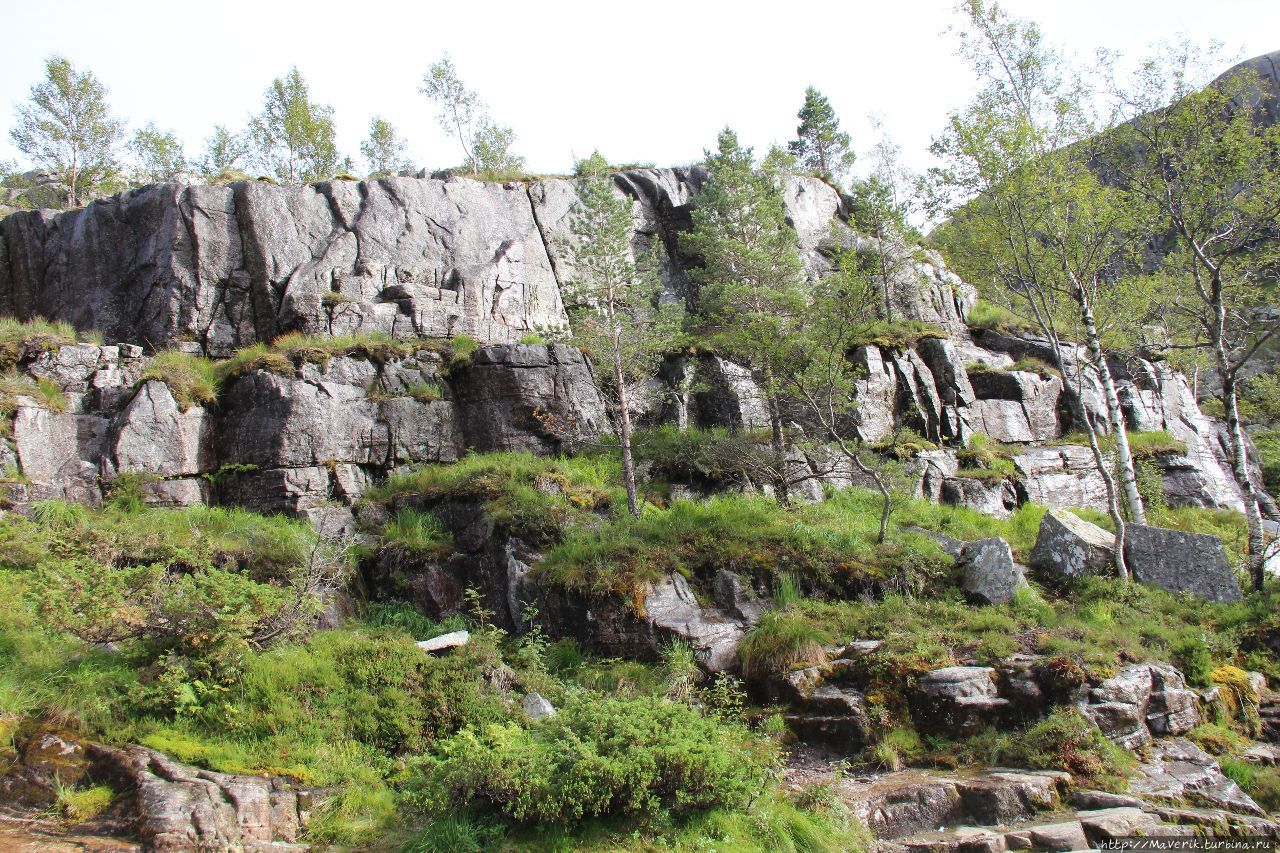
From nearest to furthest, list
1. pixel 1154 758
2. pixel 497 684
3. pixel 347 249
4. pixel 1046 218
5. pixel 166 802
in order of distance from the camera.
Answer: pixel 166 802 → pixel 1154 758 → pixel 497 684 → pixel 1046 218 → pixel 347 249

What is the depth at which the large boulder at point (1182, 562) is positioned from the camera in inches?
507

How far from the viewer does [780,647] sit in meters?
11.5

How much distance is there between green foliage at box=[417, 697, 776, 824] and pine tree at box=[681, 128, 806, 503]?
33.4 ft

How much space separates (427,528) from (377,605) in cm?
212

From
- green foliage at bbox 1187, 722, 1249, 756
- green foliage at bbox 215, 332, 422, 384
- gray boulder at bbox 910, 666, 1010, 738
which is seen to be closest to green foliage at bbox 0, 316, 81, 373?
green foliage at bbox 215, 332, 422, 384

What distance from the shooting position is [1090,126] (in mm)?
16750

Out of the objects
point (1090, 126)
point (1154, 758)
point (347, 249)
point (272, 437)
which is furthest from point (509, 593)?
point (1090, 126)

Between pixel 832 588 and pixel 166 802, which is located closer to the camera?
pixel 166 802

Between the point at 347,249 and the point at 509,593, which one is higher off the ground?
the point at 347,249

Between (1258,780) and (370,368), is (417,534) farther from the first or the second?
(1258,780)

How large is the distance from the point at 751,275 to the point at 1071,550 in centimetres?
1295

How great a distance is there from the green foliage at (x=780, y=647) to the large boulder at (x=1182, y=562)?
7.18m

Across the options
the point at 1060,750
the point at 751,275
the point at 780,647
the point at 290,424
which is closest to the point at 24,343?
the point at 290,424

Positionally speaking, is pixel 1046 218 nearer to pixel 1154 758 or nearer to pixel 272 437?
pixel 1154 758
